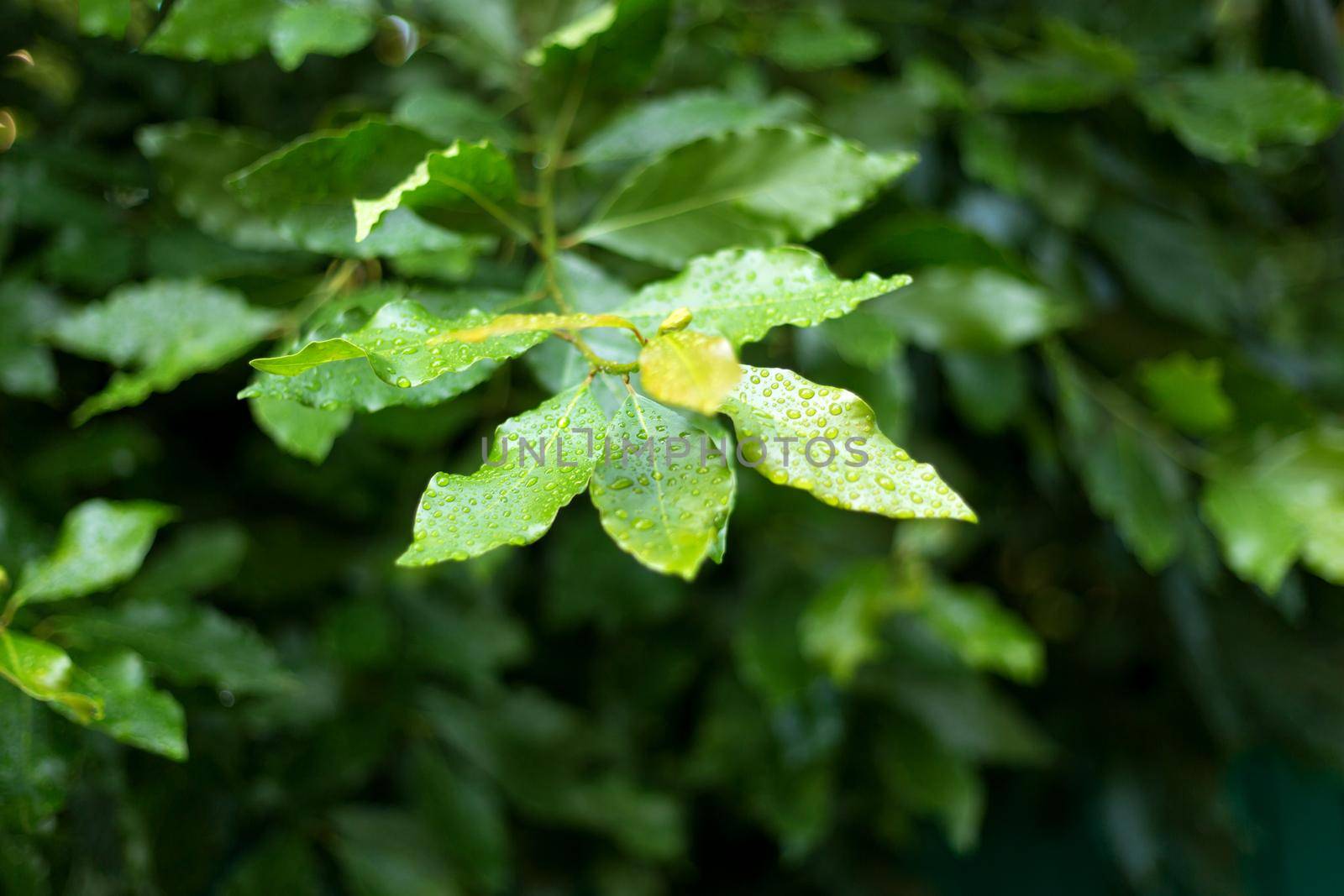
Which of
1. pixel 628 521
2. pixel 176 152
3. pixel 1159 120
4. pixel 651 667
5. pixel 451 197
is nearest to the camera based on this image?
pixel 628 521

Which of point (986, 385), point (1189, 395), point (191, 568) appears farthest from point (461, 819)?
point (1189, 395)

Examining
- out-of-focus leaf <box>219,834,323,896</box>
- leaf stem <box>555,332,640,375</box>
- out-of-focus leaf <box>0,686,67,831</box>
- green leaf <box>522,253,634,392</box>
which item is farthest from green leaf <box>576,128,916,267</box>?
out-of-focus leaf <box>219,834,323,896</box>

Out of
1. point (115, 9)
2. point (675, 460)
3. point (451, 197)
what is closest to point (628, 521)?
point (675, 460)

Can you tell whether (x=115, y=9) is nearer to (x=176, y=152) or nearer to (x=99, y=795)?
(x=176, y=152)

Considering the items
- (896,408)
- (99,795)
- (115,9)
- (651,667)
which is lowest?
(651,667)

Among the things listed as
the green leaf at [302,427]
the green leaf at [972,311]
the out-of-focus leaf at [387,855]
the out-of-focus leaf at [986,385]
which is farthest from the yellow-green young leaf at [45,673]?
the out-of-focus leaf at [986,385]

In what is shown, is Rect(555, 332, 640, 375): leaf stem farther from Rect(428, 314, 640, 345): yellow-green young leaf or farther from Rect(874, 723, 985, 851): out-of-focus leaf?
Rect(874, 723, 985, 851): out-of-focus leaf

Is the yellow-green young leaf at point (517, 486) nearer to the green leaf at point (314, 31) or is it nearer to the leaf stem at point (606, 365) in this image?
the leaf stem at point (606, 365)
